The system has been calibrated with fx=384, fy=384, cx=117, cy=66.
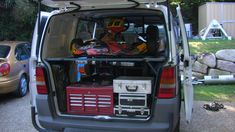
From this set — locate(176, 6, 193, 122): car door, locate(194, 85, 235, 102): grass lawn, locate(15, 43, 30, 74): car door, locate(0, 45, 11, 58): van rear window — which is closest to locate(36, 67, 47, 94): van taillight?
locate(176, 6, 193, 122): car door

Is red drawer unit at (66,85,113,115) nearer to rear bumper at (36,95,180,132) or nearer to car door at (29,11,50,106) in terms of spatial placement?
rear bumper at (36,95,180,132)

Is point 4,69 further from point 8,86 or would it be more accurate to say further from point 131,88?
point 131,88

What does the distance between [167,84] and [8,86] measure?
15.3ft

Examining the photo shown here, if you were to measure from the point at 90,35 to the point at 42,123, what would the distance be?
102 inches

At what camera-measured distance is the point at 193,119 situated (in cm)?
697

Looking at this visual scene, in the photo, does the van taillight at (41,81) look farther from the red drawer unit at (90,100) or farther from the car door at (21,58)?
the car door at (21,58)

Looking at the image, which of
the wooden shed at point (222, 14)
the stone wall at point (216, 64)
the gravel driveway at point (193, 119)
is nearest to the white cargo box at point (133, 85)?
the gravel driveway at point (193, 119)

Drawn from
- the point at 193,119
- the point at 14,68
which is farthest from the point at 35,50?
the point at 14,68

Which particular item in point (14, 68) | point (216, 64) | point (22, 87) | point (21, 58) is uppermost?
point (21, 58)

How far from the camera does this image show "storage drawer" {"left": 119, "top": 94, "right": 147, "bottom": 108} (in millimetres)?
4832

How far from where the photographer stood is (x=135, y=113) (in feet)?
16.1

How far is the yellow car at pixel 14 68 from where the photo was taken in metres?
8.15

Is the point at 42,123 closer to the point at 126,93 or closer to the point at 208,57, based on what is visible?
the point at 126,93

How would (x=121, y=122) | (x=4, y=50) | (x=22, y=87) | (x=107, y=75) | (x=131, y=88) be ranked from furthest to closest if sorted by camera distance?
1. (x=22, y=87)
2. (x=4, y=50)
3. (x=107, y=75)
4. (x=131, y=88)
5. (x=121, y=122)
